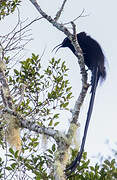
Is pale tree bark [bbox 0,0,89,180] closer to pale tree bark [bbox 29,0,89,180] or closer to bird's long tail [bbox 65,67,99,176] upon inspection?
pale tree bark [bbox 29,0,89,180]

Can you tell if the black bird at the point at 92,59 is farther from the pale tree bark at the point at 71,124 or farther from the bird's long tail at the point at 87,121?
the pale tree bark at the point at 71,124

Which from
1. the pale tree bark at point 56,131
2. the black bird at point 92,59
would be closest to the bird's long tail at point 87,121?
the black bird at point 92,59

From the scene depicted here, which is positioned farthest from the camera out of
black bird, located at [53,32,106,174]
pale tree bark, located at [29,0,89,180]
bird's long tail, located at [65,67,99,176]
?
black bird, located at [53,32,106,174]

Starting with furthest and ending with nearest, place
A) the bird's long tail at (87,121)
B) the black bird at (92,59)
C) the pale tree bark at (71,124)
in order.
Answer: the black bird at (92,59)
the bird's long tail at (87,121)
the pale tree bark at (71,124)

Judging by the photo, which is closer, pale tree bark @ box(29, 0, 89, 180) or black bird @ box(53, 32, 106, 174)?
pale tree bark @ box(29, 0, 89, 180)

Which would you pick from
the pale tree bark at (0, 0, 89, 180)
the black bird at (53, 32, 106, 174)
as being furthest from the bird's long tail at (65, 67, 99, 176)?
the pale tree bark at (0, 0, 89, 180)

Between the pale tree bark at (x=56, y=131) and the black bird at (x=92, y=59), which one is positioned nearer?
the pale tree bark at (x=56, y=131)

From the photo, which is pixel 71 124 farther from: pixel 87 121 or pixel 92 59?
pixel 92 59

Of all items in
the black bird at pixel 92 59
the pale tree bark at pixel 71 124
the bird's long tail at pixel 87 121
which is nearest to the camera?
the pale tree bark at pixel 71 124

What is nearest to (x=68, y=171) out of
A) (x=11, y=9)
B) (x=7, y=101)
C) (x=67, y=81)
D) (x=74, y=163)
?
(x=74, y=163)

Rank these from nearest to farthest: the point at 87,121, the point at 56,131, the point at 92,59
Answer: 1. the point at 56,131
2. the point at 87,121
3. the point at 92,59

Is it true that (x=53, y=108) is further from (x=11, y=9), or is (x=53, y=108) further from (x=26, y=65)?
(x=11, y=9)

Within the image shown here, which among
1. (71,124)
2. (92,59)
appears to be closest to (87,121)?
(71,124)

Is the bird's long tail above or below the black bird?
below
